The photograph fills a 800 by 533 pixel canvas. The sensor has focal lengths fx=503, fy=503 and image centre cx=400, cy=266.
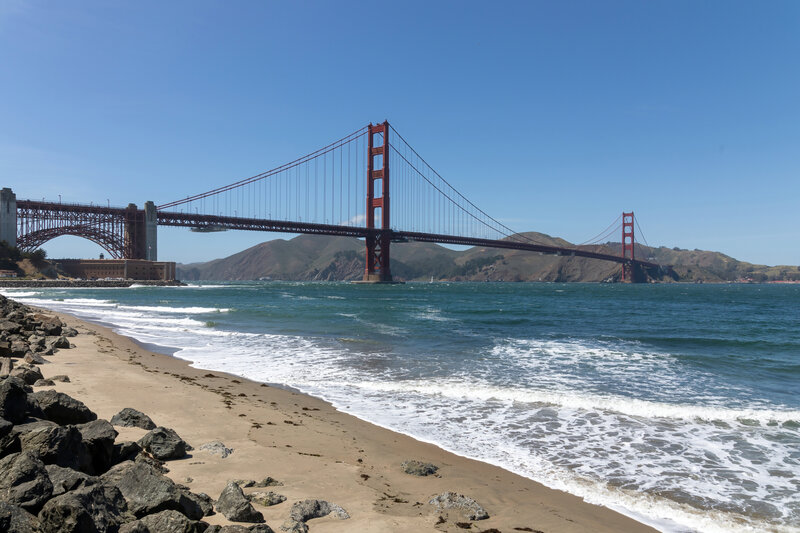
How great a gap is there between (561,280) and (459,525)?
155 meters

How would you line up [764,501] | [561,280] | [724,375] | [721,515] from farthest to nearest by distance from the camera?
1. [561,280]
2. [724,375]
3. [764,501]
4. [721,515]

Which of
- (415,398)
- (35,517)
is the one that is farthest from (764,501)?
(35,517)

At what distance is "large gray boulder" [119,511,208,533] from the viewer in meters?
2.60

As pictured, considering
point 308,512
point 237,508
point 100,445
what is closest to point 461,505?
point 308,512

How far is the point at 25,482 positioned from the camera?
2.61 m

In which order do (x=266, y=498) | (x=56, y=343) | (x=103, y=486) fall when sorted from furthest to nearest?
(x=56, y=343) < (x=266, y=498) < (x=103, y=486)

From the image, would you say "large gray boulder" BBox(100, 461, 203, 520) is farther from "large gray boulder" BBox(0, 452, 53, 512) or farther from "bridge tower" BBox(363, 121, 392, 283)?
"bridge tower" BBox(363, 121, 392, 283)

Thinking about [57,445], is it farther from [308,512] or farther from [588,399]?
[588,399]

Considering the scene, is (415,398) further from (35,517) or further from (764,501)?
(35,517)

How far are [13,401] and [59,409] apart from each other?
538mm

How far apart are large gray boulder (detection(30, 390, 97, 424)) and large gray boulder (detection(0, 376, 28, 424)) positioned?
0.34 metres

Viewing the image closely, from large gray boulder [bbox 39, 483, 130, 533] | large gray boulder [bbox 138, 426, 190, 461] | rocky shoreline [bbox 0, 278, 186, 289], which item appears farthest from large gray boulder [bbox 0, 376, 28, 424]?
rocky shoreline [bbox 0, 278, 186, 289]

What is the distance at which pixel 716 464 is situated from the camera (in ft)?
16.9

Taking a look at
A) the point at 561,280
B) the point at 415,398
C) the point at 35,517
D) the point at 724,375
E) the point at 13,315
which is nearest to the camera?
the point at 35,517
